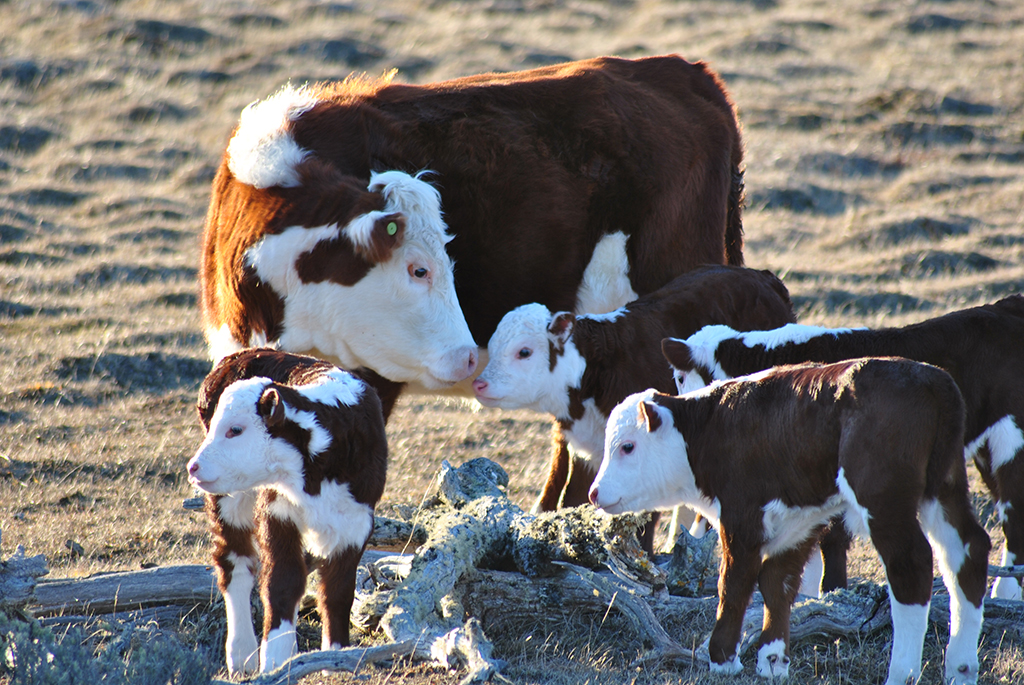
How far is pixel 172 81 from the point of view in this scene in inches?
932

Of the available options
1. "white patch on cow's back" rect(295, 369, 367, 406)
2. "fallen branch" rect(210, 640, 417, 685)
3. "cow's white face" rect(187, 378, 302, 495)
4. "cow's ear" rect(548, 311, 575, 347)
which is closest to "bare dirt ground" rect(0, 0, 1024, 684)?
"fallen branch" rect(210, 640, 417, 685)

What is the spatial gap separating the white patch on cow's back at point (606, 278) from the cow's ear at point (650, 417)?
93.6 inches

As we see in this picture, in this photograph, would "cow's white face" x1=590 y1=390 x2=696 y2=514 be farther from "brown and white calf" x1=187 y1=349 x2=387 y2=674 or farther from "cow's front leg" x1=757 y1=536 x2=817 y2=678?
"brown and white calf" x1=187 y1=349 x2=387 y2=674

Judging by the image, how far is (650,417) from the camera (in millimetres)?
5117

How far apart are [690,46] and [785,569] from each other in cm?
2338

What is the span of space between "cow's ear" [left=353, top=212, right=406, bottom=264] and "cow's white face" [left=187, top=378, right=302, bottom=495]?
1.51 m

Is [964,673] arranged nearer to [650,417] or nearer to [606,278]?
[650,417]

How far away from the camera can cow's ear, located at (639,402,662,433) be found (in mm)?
5105

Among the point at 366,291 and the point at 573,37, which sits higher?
the point at 366,291

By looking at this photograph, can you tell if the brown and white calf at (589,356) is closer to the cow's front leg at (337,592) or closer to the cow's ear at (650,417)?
the cow's ear at (650,417)

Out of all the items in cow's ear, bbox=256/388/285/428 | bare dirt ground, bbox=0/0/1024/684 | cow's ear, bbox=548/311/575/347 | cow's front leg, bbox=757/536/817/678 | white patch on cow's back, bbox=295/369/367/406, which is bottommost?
bare dirt ground, bbox=0/0/1024/684

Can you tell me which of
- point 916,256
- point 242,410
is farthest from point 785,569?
point 916,256

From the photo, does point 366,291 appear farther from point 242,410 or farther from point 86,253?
point 86,253

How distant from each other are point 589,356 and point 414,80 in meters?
17.9
